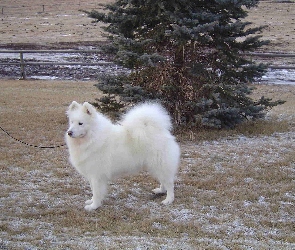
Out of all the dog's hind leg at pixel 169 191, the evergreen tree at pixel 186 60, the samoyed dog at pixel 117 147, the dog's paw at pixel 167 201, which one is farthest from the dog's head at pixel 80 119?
the evergreen tree at pixel 186 60

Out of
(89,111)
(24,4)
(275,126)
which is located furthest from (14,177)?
(24,4)

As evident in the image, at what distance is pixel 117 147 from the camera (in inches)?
216

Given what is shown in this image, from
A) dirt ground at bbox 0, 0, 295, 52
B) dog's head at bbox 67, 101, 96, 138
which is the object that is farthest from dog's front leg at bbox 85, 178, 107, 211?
dirt ground at bbox 0, 0, 295, 52

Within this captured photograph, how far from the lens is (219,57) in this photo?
9.11m

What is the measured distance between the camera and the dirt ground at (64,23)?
28444 mm

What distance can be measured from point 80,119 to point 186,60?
14.6 feet

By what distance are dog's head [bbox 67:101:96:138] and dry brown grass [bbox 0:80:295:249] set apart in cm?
98

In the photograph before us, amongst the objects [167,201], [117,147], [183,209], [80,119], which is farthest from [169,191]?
[80,119]

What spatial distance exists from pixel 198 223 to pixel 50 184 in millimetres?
2375

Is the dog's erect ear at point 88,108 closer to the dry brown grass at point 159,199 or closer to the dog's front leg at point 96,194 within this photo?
the dog's front leg at point 96,194

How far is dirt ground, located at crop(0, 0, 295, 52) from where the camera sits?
28.4 metres

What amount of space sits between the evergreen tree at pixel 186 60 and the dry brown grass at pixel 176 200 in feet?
2.14

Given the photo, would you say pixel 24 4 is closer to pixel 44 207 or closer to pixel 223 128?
pixel 223 128

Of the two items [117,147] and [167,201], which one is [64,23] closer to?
[117,147]
